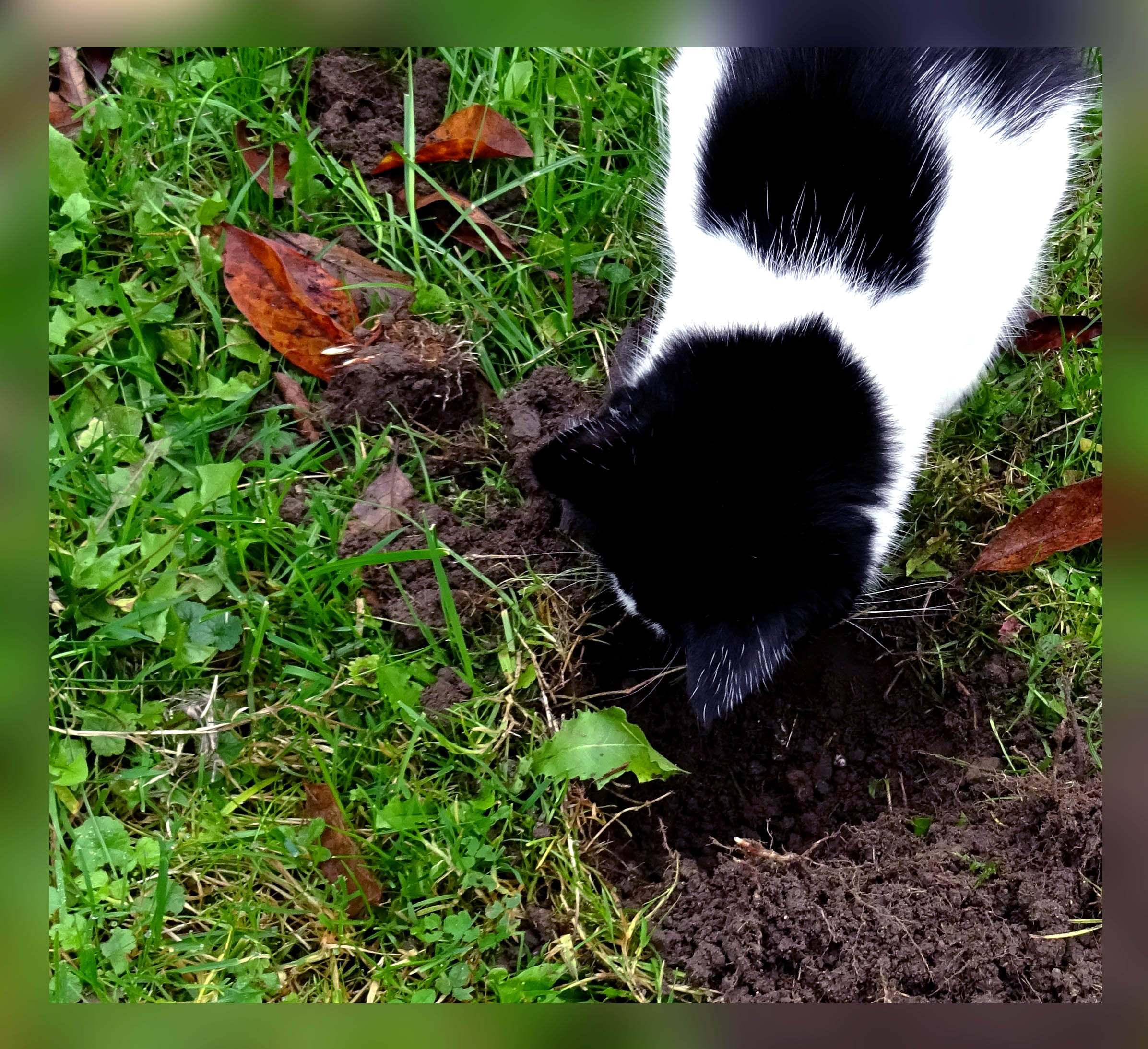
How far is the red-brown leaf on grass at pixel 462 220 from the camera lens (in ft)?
7.78

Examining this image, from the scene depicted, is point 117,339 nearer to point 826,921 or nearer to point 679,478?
point 679,478

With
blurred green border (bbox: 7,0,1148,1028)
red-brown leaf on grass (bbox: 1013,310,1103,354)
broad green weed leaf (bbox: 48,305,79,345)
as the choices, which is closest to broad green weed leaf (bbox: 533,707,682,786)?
blurred green border (bbox: 7,0,1148,1028)

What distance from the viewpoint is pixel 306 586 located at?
2000mm

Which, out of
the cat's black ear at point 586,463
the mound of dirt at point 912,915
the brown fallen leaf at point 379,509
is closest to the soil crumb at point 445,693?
the brown fallen leaf at point 379,509

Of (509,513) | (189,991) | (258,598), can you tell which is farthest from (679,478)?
(189,991)

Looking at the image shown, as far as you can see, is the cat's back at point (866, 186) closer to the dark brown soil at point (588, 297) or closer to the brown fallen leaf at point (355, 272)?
the dark brown soil at point (588, 297)

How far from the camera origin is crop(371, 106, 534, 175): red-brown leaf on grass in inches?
93.4

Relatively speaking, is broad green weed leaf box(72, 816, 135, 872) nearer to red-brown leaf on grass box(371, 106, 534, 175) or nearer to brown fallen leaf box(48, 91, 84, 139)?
brown fallen leaf box(48, 91, 84, 139)

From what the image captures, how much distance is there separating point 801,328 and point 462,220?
958 millimetres

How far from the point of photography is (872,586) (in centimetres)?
206

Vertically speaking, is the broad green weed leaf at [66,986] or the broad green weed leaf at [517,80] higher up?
the broad green weed leaf at [517,80]

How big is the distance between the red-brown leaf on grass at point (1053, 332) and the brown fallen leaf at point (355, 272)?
1608 millimetres
